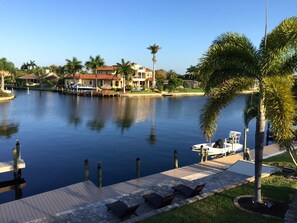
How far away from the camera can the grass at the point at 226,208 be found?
10.9m

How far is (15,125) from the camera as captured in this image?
4272cm

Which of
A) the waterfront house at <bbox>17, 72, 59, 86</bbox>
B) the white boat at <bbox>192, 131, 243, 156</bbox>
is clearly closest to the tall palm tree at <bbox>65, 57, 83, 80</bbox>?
the waterfront house at <bbox>17, 72, 59, 86</bbox>

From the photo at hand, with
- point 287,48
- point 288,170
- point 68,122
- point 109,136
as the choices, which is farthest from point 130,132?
point 287,48

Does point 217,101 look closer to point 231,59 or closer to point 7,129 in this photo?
point 231,59

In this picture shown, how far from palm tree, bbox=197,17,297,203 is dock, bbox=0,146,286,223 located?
14.8 feet

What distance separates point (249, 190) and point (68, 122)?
37.5m

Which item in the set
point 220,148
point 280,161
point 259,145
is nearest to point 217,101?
point 259,145

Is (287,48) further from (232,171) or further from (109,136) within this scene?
(109,136)

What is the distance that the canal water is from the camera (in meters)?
21.8

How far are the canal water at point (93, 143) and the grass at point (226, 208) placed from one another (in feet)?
30.7

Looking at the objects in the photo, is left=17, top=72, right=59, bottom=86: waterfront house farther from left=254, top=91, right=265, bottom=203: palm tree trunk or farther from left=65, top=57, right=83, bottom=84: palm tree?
left=254, top=91, right=265, bottom=203: palm tree trunk

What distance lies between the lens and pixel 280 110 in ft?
32.2

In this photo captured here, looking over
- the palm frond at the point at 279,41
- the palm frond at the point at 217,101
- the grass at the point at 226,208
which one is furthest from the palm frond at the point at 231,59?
the grass at the point at 226,208

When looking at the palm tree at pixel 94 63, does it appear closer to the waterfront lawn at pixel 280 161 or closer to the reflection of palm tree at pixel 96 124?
the reflection of palm tree at pixel 96 124
